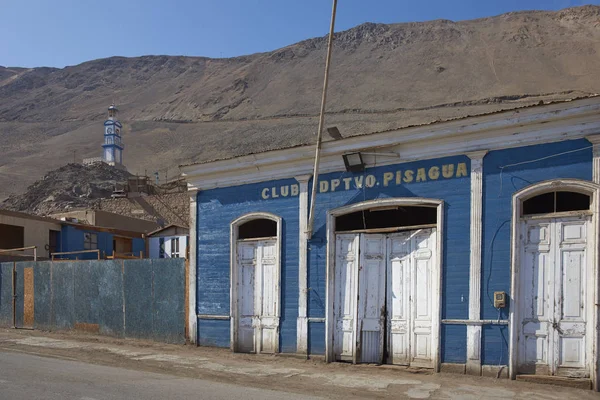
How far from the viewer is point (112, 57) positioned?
178625mm

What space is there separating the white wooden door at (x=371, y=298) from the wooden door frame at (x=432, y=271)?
Result: 24.5 inches

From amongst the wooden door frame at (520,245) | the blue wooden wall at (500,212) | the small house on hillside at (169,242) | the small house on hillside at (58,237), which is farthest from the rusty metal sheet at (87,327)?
the small house on hillside at (169,242)

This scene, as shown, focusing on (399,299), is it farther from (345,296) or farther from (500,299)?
(500,299)

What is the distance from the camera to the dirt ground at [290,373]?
9.27 m

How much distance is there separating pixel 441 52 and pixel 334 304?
114 m

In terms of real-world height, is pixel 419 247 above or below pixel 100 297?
above

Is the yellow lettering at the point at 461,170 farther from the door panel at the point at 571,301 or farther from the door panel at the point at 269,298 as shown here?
the door panel at the point at 269,298

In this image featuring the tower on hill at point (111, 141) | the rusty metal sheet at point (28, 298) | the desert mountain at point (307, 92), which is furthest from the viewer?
the desert mountain at point (307, 92)

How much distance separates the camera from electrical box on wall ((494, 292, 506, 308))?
10.2 m

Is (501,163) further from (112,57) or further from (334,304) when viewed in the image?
(112,57)

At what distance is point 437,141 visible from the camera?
36.7 feet

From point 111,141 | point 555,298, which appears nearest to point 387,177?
point 555,298

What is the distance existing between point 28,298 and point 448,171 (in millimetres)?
14408

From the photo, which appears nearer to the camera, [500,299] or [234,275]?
[500,299]
